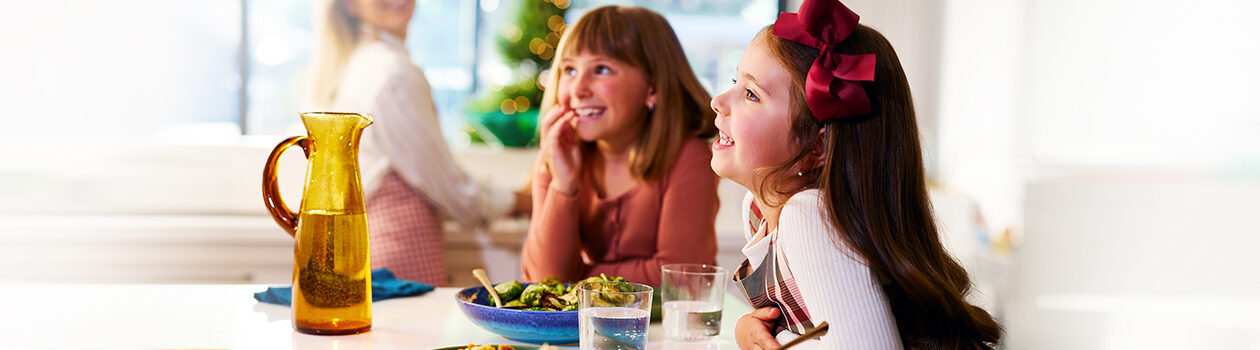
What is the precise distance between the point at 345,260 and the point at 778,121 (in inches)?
19.7

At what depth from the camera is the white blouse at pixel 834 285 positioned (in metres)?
0.86

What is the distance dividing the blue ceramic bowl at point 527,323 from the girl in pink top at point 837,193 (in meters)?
0.20

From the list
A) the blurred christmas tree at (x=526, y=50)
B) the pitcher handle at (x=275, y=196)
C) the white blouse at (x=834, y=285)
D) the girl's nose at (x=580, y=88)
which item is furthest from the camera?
the blurred christmas tree at (x=526, y=50)

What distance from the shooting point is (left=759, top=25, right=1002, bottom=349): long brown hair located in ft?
3.03

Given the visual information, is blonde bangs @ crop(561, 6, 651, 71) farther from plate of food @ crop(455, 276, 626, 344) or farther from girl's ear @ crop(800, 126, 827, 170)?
girl's ear @ crop(800, 126, 827, 170)

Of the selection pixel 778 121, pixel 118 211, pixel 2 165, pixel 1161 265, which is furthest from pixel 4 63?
pixel 1161 265

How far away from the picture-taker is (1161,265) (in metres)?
3.01

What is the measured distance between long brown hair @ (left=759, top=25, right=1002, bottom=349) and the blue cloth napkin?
0.67 metres

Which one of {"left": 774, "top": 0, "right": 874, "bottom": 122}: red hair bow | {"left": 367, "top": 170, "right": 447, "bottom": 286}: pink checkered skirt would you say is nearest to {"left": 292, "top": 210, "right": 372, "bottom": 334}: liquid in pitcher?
{"left": 774, "top": 0, "right": 874, "bottom": 122}: red hair bow

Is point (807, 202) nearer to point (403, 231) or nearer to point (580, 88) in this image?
point (580, 88)

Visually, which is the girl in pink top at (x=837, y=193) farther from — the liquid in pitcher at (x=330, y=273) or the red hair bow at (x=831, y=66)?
the liquid in pitcher at (x=330, y=273)

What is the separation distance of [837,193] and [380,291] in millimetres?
722

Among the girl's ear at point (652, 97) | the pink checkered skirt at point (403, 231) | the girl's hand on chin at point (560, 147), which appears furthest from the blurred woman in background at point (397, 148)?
the girl's ear at point (652, 97)

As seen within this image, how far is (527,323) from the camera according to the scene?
3.51 feet
